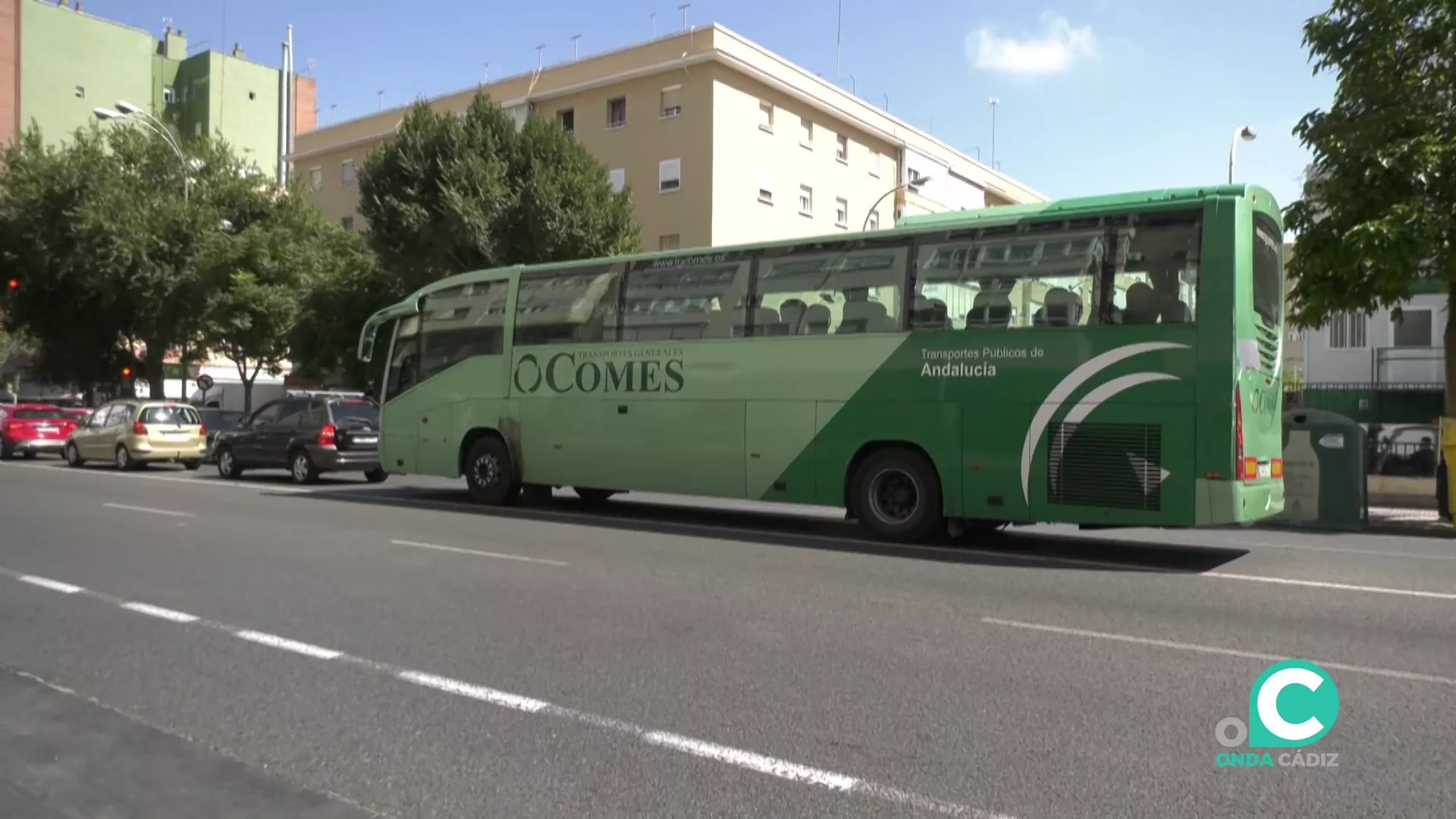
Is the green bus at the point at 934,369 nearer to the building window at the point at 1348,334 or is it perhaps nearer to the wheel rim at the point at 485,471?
the wheel rim at the point at 485,471

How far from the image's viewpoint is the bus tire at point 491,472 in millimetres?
15062

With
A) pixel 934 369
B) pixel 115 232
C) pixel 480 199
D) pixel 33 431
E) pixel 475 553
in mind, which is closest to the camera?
pixel 475 553

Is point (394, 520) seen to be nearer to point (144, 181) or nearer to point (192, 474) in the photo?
point (192, 474)

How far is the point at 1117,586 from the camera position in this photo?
895cm

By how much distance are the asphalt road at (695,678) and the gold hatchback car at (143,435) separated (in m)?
14.8

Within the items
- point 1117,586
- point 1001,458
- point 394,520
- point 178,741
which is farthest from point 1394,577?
point 394,520

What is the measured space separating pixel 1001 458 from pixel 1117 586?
2.11 m

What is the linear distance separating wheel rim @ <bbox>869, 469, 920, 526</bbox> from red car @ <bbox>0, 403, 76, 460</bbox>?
85.6ft

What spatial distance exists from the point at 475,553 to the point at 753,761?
647 cm

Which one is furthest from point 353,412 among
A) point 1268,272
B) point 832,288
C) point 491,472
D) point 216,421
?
point 1268,272

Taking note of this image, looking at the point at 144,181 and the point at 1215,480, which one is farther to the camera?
the point at 144,181

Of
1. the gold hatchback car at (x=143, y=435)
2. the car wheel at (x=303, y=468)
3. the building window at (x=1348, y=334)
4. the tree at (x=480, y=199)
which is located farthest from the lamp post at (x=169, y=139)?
the building window at (x=1348, y=334)

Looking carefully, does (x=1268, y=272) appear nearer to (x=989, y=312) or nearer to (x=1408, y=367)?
(x=989, y=312)

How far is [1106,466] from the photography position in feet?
33.6
